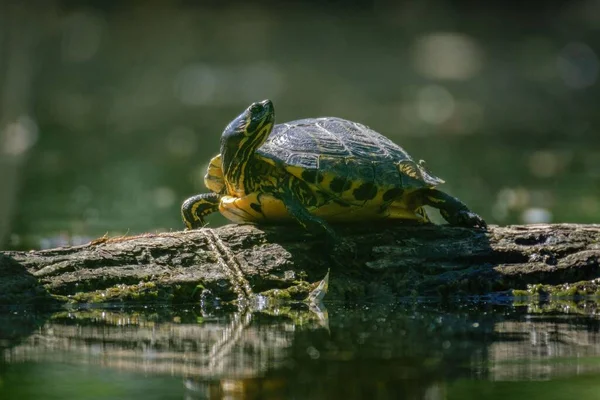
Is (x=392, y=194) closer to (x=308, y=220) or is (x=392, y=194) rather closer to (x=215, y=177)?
(x=308, y=220)

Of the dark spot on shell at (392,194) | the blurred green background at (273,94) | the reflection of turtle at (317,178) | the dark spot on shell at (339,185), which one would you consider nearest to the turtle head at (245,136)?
the reflection of turtle at (317,178)

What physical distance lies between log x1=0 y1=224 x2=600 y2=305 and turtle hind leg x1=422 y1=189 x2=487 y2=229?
14cm

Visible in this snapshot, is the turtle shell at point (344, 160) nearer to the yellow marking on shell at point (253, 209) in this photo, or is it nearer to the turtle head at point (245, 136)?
the turtle head at point (245, 136)

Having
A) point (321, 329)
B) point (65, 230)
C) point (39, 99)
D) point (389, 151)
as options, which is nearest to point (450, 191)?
point (65, 230)

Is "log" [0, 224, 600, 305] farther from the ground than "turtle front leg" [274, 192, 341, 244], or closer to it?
closer to it

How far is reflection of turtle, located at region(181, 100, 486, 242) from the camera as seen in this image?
5738 millimetres

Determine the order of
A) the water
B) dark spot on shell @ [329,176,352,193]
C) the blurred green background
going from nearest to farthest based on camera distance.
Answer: the water, dark spot on shell @ [329,176,352,193], the blurred green background

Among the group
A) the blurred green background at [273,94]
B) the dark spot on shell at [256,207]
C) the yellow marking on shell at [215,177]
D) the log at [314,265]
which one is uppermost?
the blurred green background at [273,94]

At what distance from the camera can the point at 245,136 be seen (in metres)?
5.77

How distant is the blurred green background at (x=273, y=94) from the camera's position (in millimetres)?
10914

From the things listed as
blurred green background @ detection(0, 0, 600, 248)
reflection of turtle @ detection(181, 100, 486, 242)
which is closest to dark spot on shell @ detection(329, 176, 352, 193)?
reflection of turtle @ detection(181, 100, 486, 242)

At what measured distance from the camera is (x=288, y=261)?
559 centimetres

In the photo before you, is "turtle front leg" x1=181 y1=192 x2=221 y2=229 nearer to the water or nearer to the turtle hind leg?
the water

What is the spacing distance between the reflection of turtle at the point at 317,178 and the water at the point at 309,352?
1.98ft
